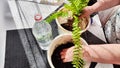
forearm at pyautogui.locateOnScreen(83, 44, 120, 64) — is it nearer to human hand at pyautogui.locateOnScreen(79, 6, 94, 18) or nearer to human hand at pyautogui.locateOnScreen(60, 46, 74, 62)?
human hand at pyautogui.locateOnScreen(60, 46, 74, 62)

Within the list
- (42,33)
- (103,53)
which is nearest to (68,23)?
→ (42,33)

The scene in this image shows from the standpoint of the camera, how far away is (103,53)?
3.15 feet

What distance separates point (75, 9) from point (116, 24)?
0.31 meters

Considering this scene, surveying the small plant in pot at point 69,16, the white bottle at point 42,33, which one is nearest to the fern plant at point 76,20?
the small plant in pot at point 69,16

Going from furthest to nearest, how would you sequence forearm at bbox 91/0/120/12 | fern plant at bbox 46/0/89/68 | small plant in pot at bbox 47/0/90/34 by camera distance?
forearm at bbox 91/0/120/12 → small plant in pot at bbox 47/0/90/34 → fern plant at bbox 46/0/89/68

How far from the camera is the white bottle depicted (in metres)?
1.15

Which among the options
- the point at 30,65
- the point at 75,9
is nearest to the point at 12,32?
the point at 30,65

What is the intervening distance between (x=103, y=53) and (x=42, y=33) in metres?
0.36

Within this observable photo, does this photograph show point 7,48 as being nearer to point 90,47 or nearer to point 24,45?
point 24,45

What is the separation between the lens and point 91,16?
1247mm

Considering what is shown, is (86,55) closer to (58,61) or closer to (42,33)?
(58,61)

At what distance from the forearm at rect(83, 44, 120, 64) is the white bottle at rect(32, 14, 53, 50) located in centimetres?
26

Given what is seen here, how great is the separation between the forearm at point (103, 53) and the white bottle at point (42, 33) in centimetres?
26

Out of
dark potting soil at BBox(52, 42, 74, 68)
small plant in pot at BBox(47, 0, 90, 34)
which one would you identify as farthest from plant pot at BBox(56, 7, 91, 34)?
dark potting soil at BBox(52, 42, 74, 68)
